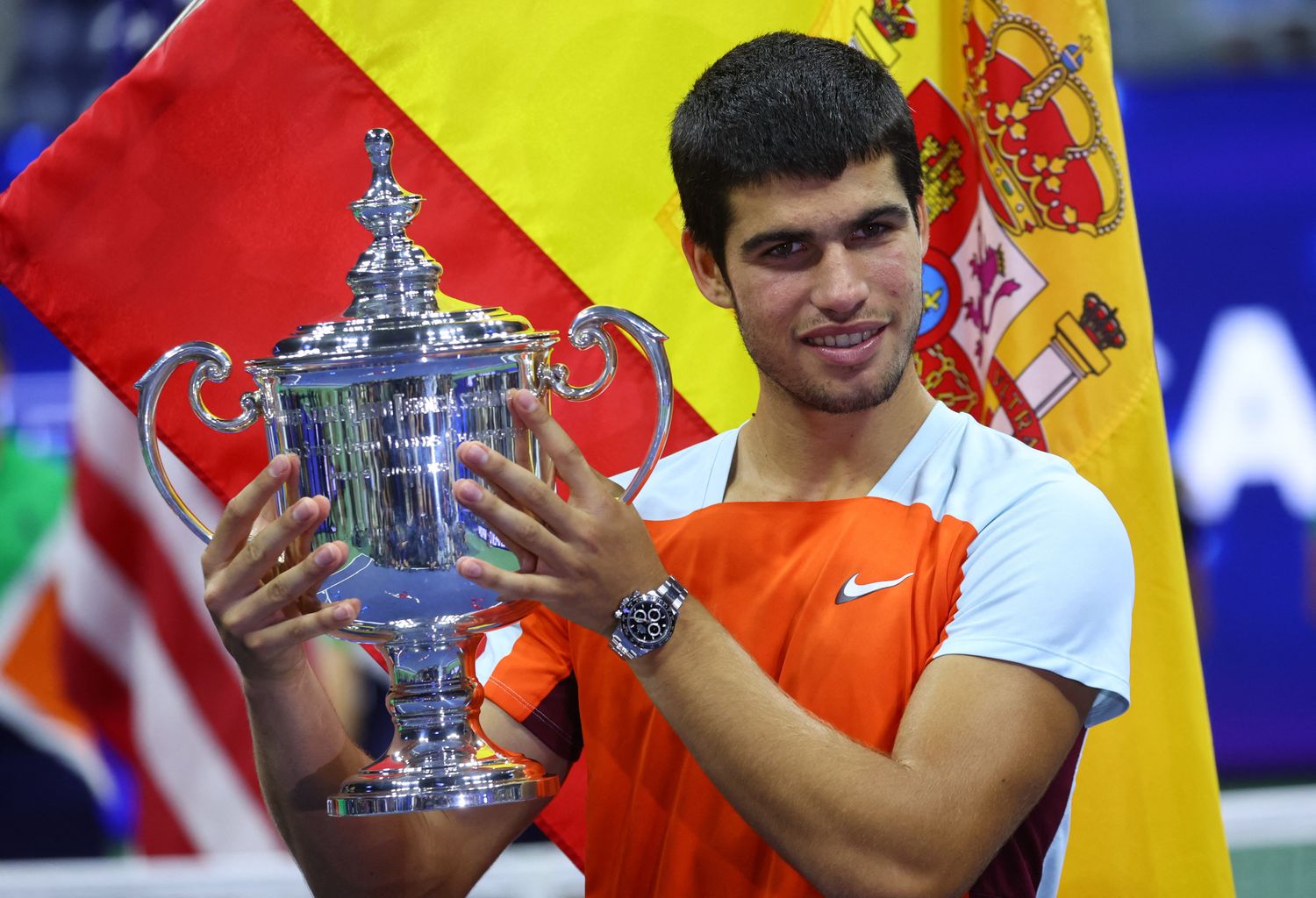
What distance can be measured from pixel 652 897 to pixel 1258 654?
5333mm

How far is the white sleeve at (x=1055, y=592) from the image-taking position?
1.59 m

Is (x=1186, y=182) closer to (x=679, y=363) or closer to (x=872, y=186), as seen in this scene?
(x=679, y=363)

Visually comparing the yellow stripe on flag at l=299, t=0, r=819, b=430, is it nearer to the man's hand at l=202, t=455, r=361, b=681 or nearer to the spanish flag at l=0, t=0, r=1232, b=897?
the spanish flag at l=0, t=0, r=1232, b=897

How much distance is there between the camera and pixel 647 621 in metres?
1.54

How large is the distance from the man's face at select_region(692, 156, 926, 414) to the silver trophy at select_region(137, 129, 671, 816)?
0.85 ft

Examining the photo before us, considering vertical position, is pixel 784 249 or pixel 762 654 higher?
pixel 784 249

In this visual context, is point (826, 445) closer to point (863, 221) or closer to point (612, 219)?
point (863, 221)

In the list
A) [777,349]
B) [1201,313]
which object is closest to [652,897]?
[777,349]

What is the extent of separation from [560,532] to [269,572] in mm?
326

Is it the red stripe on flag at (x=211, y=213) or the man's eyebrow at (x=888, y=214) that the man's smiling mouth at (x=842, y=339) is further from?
the red stripe on flag at (x=211, y=213)

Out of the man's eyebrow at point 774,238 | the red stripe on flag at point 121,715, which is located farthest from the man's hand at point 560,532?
the red stripe on flag at point 121,715

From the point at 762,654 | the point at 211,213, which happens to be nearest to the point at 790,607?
the point at 762,654

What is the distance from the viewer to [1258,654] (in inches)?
257

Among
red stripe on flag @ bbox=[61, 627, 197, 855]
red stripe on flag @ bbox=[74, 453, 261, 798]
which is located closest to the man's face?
red stripe on flag @ bbox=[74, 453, 261, 798]
